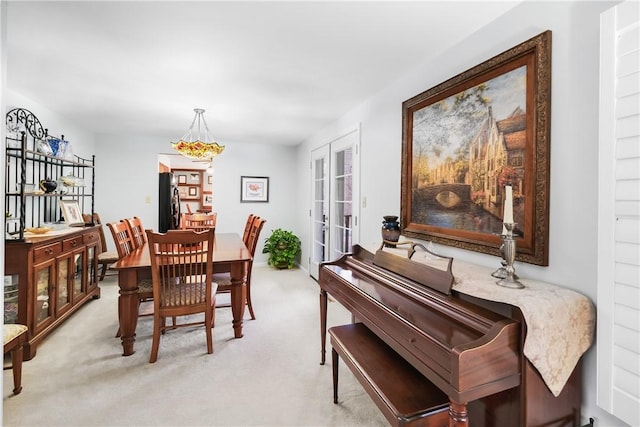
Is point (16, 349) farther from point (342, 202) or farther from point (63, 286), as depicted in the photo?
point (342, 202)

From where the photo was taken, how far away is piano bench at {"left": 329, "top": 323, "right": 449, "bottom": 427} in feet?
4.17

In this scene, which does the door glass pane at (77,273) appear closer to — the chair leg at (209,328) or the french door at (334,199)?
the chair leg at (209,328)

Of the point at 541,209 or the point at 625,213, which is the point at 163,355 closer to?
the point at 541,209

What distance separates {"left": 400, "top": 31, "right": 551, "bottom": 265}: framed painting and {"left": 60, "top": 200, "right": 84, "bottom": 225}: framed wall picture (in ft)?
11.3

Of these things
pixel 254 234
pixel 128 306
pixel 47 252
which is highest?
pixel 254 234

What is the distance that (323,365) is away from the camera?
7.59 ft

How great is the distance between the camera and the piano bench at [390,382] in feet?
4.17

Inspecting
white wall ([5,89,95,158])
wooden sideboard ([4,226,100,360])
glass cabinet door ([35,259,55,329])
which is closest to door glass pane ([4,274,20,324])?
wooden sideboard ([4,226,100,360])

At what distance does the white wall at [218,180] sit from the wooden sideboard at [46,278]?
157 cm

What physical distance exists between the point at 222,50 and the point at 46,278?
2.40 meters

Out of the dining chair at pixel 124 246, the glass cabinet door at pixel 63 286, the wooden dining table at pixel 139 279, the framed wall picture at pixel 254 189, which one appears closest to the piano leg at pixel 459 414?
the wooden dining table at pixel 139 279

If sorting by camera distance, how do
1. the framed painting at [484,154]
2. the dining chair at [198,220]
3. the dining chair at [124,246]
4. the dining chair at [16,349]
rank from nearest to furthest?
the framed painting at [484,154] < the dining chair at [16,349] < the dining chair at [124,246] < the dining chair at [198,220]

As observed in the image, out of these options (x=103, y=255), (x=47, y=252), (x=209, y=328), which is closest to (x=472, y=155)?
(x=209, y=328)

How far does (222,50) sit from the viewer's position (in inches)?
81.9
